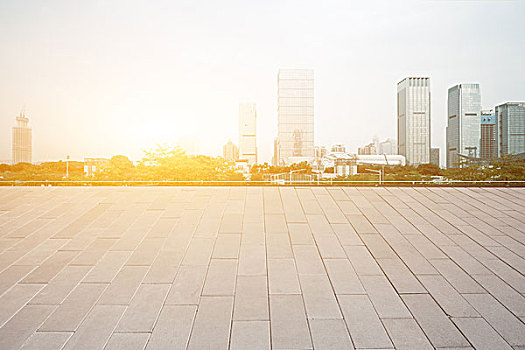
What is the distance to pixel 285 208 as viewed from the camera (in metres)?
6.43

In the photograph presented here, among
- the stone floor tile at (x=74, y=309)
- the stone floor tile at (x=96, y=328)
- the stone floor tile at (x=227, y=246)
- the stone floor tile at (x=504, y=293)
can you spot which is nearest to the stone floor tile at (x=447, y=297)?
the stone floor tile at (x=504, y=293)

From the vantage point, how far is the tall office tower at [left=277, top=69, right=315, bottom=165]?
42344 mm

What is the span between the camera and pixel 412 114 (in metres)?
19.1

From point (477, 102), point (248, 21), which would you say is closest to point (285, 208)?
point (248, 21)

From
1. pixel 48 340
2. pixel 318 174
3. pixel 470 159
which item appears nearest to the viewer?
pixel 48 340

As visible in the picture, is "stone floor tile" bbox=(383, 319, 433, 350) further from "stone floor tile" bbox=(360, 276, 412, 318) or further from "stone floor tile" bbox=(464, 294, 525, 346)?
"stone floor tile" bbox=(464, 294, 525, 346)

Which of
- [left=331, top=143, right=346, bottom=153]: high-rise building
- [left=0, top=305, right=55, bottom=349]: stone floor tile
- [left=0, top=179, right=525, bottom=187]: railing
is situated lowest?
[left=0, top=305, right=55, bottom=349]: stone floor tile

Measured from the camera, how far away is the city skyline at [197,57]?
12.7 metres

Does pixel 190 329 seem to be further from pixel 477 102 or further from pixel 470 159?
pixel 477 102

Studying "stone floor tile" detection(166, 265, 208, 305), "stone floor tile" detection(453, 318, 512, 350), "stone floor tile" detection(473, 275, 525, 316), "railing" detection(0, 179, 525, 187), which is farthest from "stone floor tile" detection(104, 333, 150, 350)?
"railing" detection(0, 179, 525, 187)

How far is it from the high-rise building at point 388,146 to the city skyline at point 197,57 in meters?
1.66

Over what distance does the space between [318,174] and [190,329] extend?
18.6 feet

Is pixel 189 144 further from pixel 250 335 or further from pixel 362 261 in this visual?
pixel 250 335

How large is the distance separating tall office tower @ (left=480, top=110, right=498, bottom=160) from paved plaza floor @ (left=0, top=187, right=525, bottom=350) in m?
4.50
